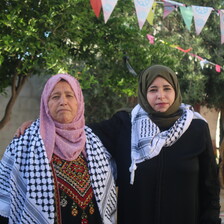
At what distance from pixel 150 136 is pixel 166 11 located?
352 centimetres

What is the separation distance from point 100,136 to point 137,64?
3043mm

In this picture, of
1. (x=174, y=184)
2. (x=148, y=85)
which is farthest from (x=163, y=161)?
(x=148, y=85)

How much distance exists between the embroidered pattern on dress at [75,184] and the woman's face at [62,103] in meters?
0.25

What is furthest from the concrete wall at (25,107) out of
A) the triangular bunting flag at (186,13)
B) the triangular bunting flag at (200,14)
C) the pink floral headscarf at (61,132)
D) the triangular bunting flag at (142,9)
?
the pink floral headscarf at (61,132)

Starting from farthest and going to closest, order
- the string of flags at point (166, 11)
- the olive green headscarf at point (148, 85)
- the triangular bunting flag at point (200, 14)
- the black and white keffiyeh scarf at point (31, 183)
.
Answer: the triangular bunting flag at point (200, 14) < the string of flags at point (166, 11) < the olive green headscarf at point (148, 85) < the black and white keffiyeh scarf at point (31, 183)

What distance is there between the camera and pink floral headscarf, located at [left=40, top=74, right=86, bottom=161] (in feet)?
7.94

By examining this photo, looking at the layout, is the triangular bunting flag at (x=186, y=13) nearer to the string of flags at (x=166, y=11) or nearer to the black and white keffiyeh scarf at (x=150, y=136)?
the string of flags at (x=166, y=11)

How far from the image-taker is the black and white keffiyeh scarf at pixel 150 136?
2562mm

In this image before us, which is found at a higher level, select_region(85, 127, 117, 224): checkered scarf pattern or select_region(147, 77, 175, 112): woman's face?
select_region(147, 77, 175, 112): woman's face

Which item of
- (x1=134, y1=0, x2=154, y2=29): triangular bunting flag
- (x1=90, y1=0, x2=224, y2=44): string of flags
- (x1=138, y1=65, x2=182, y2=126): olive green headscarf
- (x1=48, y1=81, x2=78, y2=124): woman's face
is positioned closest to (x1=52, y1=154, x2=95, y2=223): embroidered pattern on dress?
(x1=48, y1=81, x2=78, y2=124): woman's face

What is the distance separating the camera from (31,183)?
2336 mm

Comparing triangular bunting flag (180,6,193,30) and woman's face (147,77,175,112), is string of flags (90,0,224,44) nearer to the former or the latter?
triangular bunting flag (180,6,193,30)

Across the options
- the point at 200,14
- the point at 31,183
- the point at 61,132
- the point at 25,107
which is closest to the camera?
the point at 31,183

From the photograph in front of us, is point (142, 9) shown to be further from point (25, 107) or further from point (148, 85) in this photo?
point (25, 107)
